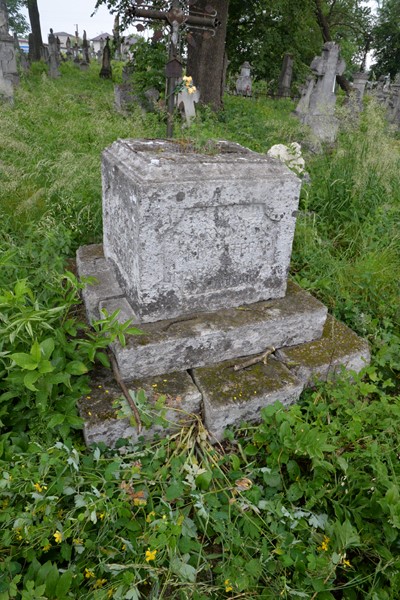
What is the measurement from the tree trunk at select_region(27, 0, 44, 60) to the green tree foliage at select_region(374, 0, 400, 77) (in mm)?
20539

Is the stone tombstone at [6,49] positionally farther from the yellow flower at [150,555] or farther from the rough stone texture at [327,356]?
the yellow flower at [150,555]

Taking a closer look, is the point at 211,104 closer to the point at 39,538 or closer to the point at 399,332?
the point at 399,332

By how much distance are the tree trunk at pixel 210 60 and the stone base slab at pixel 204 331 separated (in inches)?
287

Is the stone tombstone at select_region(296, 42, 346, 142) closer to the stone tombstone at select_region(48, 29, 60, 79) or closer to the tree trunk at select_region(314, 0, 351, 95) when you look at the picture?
the tree trunk at select_region(314, 0, 351, 95)

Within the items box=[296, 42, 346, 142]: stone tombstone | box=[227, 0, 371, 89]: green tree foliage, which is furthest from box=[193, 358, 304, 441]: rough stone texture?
box=[227, 0, 371, 89]: green tree foliage

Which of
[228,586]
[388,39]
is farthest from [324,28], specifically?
[228,586]

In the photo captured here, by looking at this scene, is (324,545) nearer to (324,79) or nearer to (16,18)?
(324,79)

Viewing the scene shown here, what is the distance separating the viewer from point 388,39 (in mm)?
27625

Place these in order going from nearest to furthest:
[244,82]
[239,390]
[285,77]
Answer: [239,390] < [285,77] < [244,82]

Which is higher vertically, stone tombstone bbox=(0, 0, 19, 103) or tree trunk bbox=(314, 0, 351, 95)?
tree trunk bbox=(314, 0, 351, 95)

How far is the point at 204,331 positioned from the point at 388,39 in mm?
33352

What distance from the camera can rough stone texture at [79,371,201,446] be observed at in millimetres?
1907

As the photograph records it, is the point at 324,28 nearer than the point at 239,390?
No

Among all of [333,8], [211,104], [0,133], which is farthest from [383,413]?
[333,8]
